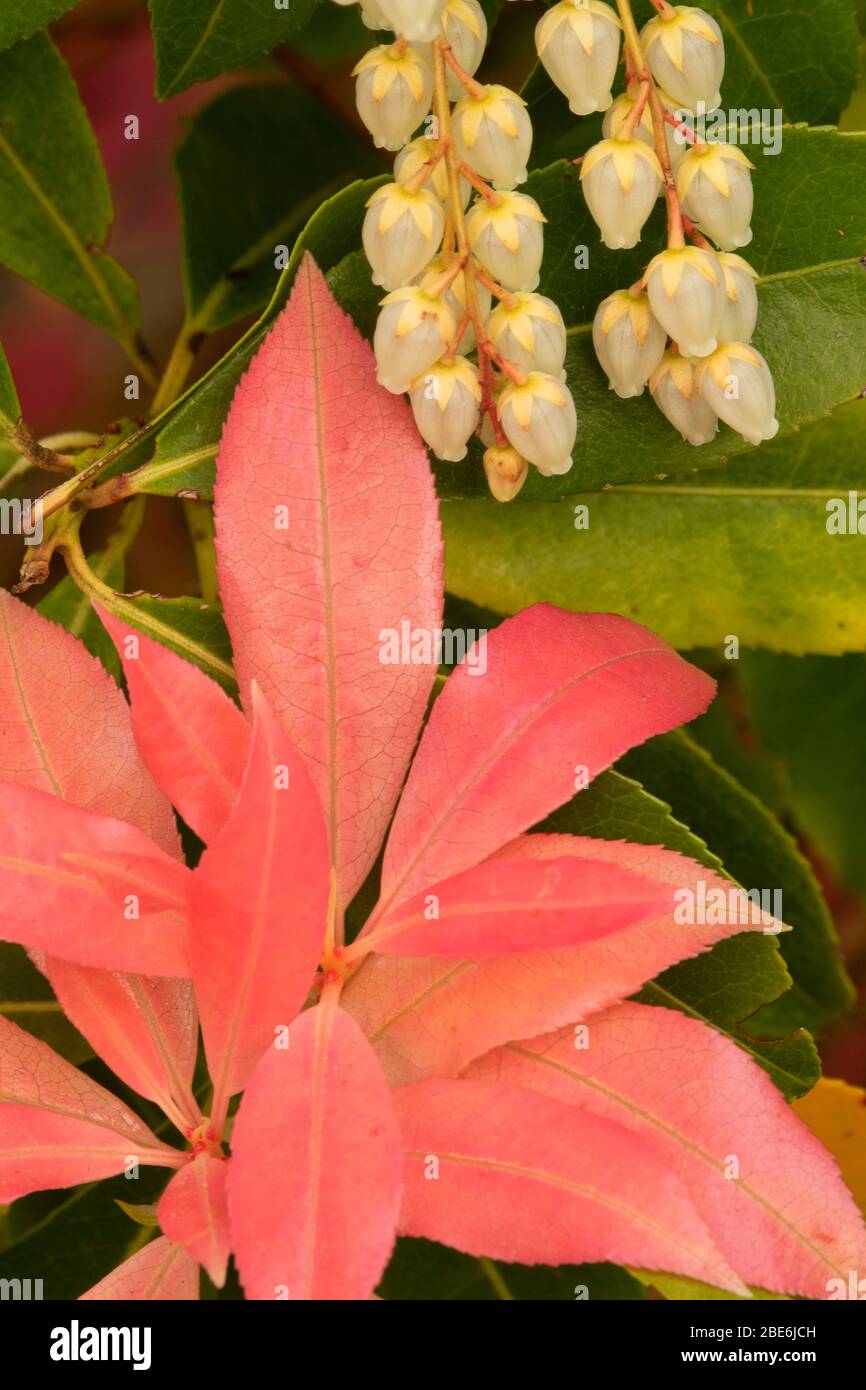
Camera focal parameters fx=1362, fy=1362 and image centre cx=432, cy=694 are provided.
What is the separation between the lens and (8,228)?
72cm

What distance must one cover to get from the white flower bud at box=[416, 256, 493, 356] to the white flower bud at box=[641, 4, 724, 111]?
0.10 meters

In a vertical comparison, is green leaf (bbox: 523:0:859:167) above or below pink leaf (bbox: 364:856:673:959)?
above

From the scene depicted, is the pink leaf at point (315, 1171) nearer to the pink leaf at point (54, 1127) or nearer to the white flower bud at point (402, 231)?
the pink leaf at point (54, 1127)

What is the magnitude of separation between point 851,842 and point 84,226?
58cm

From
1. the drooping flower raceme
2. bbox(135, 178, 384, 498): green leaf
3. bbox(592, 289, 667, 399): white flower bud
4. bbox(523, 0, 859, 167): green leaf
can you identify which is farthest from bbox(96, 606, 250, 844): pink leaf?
bbox(523, 0, 859, 167): green leaf

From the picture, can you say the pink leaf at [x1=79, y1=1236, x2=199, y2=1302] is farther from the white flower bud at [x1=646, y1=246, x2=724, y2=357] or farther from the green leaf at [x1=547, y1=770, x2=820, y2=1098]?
the white flower bud at [x1=646, y1=246, x2=724, y2=357]

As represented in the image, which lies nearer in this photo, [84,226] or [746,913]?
[746,913]

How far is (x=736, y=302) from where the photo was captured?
0.52 metres

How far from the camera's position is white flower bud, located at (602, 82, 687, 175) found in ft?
1.66

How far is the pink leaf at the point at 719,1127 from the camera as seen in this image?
0.50 meters

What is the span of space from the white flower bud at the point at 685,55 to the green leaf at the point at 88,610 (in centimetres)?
35
